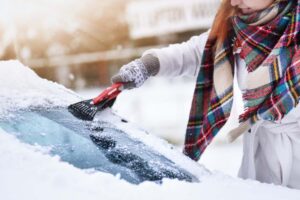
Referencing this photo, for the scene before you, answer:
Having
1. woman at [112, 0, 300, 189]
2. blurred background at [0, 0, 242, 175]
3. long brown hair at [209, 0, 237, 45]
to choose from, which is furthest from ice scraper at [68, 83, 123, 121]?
blurred background at [0, 0, 242, 175]

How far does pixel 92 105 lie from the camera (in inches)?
54.9

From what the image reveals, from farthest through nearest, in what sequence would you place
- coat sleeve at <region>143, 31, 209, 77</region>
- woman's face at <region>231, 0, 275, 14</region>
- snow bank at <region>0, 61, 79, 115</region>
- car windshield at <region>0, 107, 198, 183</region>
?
coat sleeve at <region>143, 31, 209, 77</region> < woman's face at <region>231, 0, 275, 14</region> < snow bank at <region>0, 61, 79, 115</region> < car windshield at <region>0, 107, 198, 183</region>

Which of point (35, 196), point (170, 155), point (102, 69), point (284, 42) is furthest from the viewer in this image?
point (102, 69)

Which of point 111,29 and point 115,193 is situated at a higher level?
point 115,193

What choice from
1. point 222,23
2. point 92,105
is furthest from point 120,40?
point 92,105

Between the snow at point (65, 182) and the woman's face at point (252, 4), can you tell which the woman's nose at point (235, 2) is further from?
the snow at point (65, 182)

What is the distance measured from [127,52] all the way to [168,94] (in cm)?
98

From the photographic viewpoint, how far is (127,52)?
7742mm

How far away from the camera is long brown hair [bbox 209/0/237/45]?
5.69ft

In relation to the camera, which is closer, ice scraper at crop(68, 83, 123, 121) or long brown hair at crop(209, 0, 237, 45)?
ice scraper at crop(68, 83, 123, 121)

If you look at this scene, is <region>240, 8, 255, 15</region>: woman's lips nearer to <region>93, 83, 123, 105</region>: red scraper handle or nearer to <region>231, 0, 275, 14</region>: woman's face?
<region>231, 0, 275, 14</region>: woman's face

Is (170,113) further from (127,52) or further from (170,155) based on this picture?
(170,155)

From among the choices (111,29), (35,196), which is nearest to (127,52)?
(111,29)

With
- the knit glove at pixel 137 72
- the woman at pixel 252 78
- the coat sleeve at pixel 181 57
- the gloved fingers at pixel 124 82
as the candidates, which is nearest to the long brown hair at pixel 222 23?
the woman at pixel 252 78
